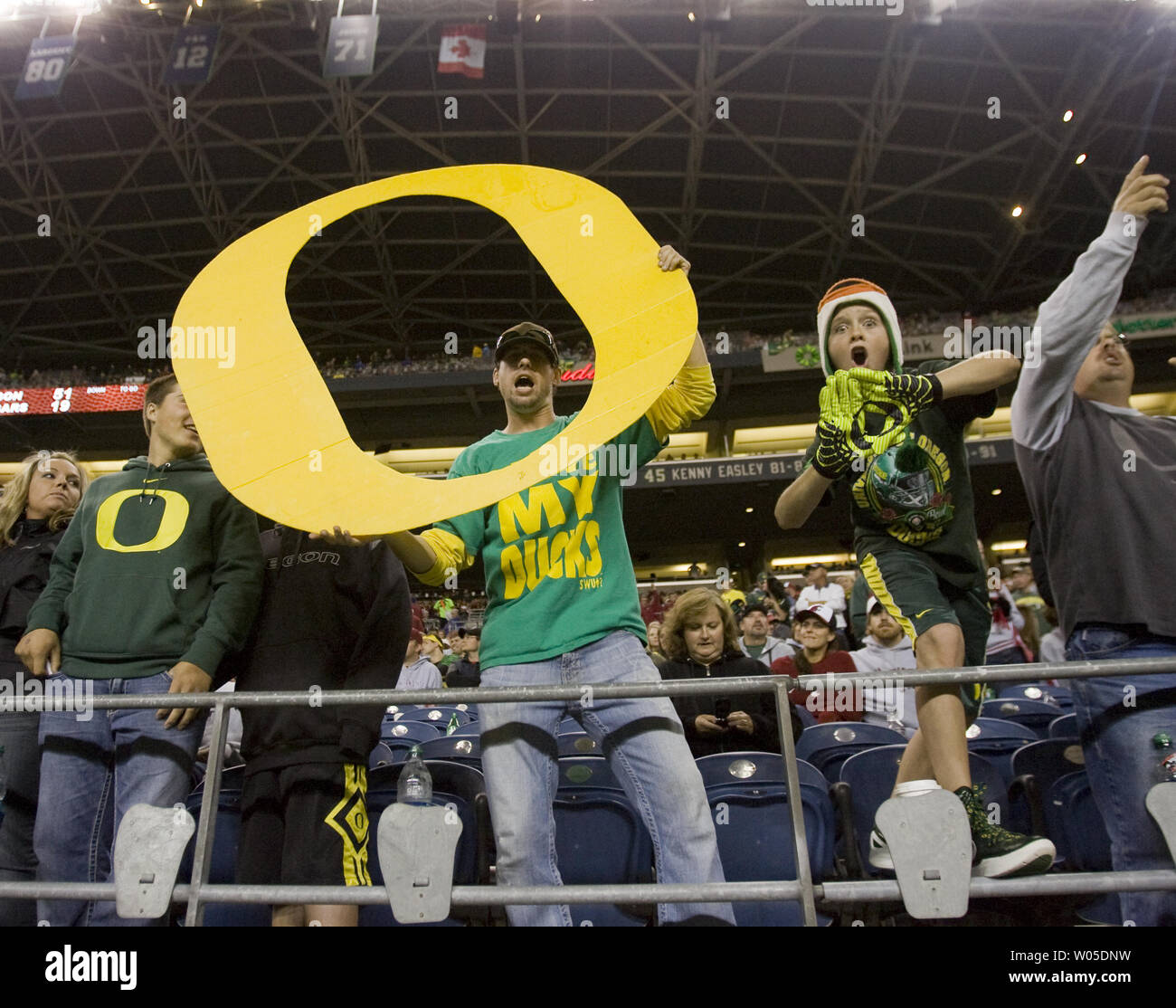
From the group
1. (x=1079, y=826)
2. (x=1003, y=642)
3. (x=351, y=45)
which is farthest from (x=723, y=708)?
(x=351, y=45)

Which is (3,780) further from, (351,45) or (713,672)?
(351,45)

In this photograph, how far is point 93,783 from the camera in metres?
2.02

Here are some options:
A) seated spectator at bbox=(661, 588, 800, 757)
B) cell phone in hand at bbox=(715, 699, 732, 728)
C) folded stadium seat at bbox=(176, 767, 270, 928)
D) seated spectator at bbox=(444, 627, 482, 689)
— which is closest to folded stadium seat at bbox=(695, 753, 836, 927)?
seated spectator at bbox=(661, 588, 800, 757)

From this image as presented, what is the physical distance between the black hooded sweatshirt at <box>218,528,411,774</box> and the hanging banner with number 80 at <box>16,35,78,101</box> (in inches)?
494

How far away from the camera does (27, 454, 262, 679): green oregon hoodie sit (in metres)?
2.08

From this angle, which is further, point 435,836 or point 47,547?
point 47,547

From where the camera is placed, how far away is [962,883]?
4.98ft

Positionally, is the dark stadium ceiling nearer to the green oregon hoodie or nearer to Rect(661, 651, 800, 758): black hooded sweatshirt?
Rect(661, 651, 800, 758): black hooded sweatshirt

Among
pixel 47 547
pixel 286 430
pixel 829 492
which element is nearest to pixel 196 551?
pixel 286 430
